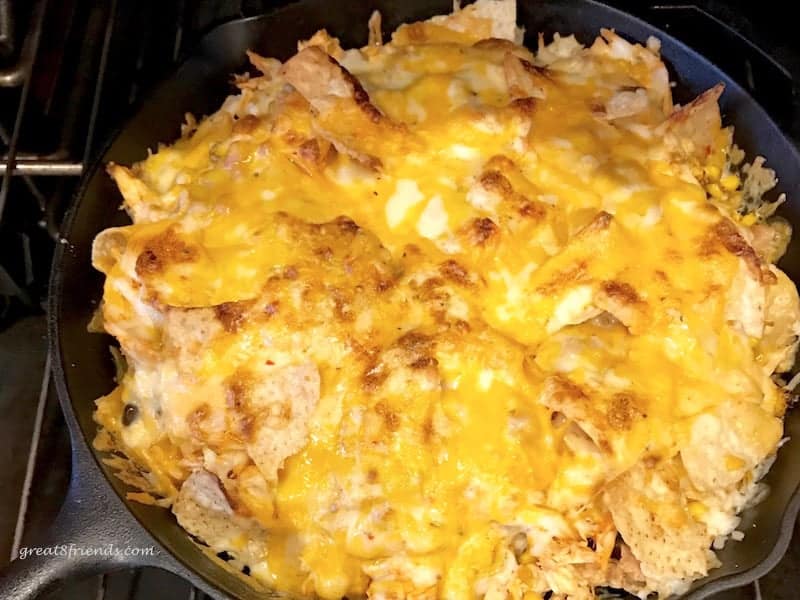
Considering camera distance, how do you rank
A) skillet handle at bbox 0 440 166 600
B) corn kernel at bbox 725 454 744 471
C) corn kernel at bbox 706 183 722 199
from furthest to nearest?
corn kernel at bbox 706 183 722 199 < corn kernel at bbox 725 454 744 471 < skillet handle at bbox 0 440 166 600

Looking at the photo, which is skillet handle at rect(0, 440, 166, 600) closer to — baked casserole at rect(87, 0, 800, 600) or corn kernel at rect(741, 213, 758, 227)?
baked casserole at rect(87, 0, 800, 600)

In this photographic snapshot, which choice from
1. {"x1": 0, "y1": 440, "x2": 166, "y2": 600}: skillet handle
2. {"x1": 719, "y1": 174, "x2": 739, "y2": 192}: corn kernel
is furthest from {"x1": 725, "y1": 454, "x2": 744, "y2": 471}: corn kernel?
{"x1": 0, "y1": 440, "x2": 166, "y2": 600}: skillet handle

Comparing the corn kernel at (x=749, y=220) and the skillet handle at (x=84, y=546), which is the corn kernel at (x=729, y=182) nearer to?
the corn kernel at (x=749, y=220)

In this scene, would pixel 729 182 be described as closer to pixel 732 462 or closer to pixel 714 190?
pixel 714 190

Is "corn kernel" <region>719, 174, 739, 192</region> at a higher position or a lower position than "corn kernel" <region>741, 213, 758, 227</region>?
higher

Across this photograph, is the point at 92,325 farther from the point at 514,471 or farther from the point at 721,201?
the point at 721,201

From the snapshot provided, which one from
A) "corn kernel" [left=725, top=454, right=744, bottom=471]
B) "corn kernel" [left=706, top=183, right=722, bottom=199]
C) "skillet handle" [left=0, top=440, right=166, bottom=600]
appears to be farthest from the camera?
"corn kernel" [left=706, top=183, right=722, bottom=199]
